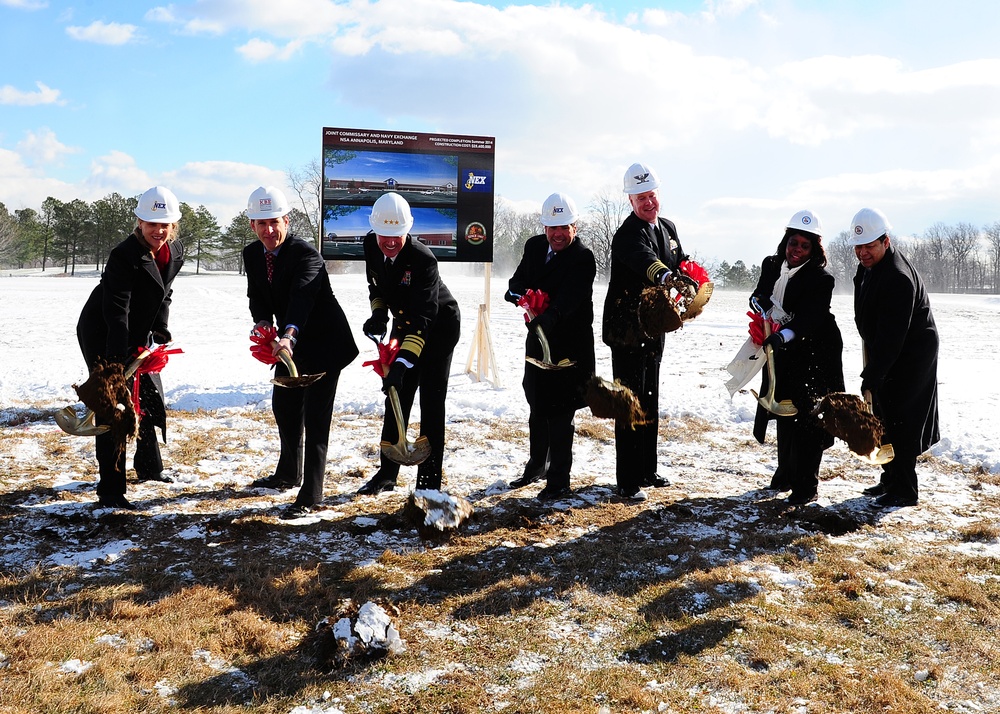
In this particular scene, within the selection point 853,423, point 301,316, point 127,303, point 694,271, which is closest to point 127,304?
point 127,303

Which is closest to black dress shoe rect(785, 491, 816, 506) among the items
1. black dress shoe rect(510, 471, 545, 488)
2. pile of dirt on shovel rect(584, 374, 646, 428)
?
pile of dirt on shovel rect(584, 374, 646, 428)

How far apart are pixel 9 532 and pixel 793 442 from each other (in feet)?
15.8

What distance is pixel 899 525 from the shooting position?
15.5 feet

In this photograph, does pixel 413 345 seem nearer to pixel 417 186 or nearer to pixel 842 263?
pixel 417 186

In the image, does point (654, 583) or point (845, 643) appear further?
point (654, 583)

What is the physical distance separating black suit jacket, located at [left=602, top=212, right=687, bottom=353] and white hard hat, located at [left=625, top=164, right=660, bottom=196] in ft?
0.55

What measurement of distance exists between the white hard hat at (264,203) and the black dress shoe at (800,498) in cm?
374

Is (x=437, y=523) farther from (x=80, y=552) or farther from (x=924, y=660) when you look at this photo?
(x=924, y=660)

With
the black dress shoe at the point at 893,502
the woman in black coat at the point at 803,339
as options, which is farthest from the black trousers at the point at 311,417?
the black dress shoe at the point at 893,502

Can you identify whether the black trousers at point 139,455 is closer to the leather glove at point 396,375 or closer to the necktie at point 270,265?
the necktie at point 270,265

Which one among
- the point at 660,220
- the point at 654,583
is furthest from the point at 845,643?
the point at 660,220

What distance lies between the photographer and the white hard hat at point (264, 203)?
15.1 feet

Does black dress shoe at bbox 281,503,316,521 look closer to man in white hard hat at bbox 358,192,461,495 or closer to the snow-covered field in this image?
man in white hard hat at bbox 358,192,461,495

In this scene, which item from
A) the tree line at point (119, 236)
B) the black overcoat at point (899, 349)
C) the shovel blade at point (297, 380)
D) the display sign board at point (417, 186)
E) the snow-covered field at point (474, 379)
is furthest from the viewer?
the tree line at point (119, 236)
